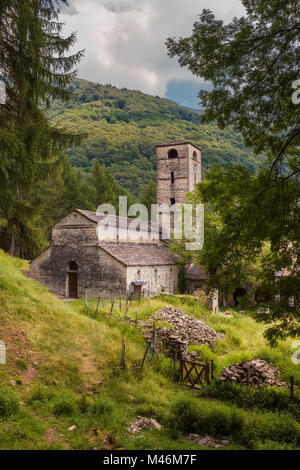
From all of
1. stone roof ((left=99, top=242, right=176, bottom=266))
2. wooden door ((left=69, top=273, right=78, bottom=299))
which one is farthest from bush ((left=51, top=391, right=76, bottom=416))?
wooden door ((left=69, top=273, right=78, bottom=299))

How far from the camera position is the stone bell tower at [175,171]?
32.6 metres

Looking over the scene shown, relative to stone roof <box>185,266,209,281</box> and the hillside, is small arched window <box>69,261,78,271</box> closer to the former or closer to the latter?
Result: stone roof <box>185,266,209,281</box>

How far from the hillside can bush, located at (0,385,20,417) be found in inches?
1771

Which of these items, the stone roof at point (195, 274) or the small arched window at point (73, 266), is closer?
the small arched window at point (73, 266)

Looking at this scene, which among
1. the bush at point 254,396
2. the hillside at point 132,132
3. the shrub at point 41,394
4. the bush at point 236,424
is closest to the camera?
the bush at point 236,424

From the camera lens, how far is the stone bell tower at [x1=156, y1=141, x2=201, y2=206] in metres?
32.6

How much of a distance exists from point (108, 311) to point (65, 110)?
374 feet

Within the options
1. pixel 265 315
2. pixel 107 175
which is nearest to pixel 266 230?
pixel 265 315

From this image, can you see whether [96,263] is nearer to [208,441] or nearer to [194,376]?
[194,376]

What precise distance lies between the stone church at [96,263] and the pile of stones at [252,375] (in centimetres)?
1166

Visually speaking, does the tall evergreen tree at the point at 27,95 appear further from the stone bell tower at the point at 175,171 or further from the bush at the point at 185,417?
the stone bell tower at the point at 175,171

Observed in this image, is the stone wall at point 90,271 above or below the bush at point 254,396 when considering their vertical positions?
above

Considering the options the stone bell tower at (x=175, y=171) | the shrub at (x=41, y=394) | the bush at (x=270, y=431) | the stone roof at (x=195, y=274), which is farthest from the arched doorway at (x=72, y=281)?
the bush at (x=270, y=431)

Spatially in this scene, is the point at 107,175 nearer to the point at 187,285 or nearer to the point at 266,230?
the point at 187,285
